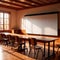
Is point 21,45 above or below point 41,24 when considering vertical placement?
below

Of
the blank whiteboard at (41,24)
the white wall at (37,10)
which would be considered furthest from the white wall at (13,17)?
the blank whiteboard at (41,24)

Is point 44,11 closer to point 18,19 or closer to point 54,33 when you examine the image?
point 54,33

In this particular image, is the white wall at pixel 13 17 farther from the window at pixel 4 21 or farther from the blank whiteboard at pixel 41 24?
the blank whiteboard at pixel 41 24

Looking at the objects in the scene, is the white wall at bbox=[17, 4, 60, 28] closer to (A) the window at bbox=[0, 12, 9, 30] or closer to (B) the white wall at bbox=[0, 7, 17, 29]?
(B) the white wall at bbox=[0, 7, 17, 29]

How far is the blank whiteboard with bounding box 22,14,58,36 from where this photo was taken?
24.1 ft

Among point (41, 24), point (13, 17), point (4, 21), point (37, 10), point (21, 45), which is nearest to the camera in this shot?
point (21, 45)

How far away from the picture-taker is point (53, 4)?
7523mm

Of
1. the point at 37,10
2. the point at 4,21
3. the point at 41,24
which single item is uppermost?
the point at 37,10

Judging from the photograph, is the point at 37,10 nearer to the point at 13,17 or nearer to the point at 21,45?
the point at 13,17

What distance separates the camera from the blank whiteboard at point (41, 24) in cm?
734

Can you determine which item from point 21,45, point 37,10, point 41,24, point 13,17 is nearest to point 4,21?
point 13,17

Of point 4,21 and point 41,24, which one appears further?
point 4,21

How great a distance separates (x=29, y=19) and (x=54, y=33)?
9.16 feet

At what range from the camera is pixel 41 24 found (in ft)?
26.8
